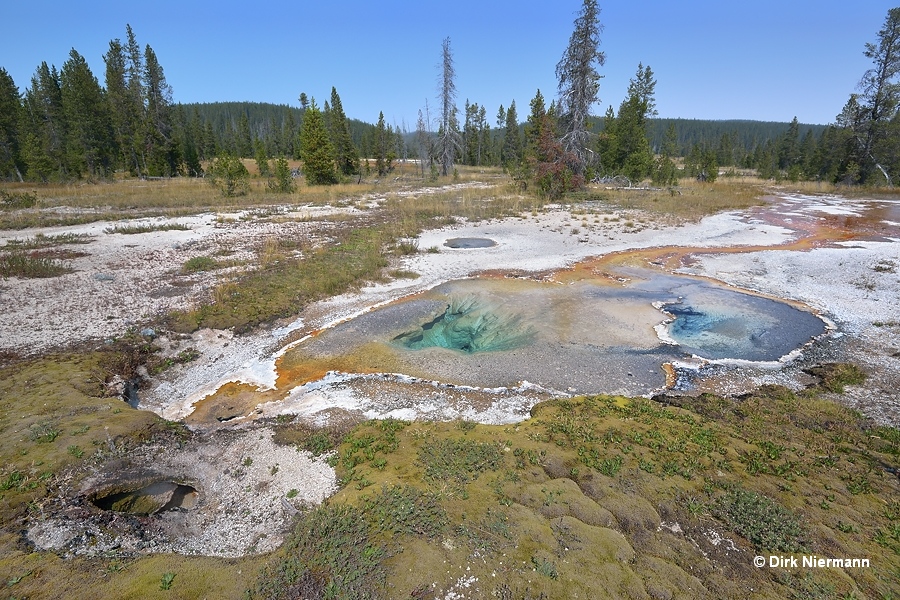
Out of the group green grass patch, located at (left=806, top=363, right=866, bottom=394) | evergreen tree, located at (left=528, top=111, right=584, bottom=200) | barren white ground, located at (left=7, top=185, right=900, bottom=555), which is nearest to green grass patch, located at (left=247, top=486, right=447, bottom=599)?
barren white ground, located at (left=7, top=185, right=900, bottom=555)

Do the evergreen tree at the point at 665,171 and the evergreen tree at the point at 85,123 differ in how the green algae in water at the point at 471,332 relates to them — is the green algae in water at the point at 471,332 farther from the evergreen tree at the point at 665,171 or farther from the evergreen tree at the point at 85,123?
the evergreen tree at the point at 85,123

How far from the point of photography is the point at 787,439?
605cm

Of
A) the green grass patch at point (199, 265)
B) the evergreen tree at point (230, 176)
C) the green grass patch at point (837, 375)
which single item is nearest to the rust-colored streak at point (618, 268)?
the green grass patch at point (837, 375)

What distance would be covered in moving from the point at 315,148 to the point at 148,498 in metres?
37.5

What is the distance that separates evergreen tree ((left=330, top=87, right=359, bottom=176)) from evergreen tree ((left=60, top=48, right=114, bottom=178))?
80.8 ft

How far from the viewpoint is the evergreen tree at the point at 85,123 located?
42.1 m

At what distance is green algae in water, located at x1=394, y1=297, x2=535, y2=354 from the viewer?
32.2 feet

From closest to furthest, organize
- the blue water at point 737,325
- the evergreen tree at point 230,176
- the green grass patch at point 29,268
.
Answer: the blue water at point 737,325 < the green grass patch at point 29,268 < the evergreen tree at point 230,176

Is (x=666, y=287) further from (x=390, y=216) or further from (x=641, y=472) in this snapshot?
(x=390, y=216)

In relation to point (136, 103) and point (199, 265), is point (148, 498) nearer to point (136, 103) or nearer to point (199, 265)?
point (199, 265)

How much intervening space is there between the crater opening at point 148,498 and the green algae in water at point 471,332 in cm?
521

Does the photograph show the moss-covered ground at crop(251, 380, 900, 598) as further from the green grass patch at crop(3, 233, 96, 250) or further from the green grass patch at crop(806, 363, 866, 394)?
the green grass patch at crop(3, 233, 96, 250)

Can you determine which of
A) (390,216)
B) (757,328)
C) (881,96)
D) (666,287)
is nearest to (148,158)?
(390,216)

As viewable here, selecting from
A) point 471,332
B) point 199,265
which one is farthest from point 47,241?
point 471,332
